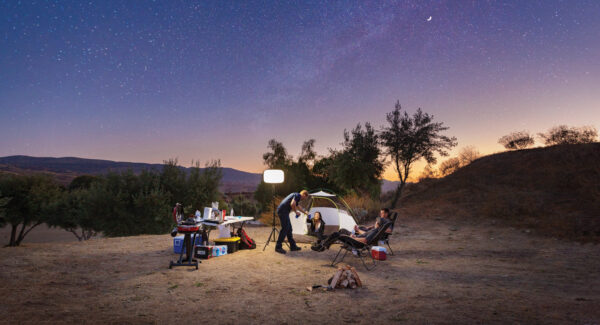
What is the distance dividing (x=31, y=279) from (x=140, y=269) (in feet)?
5.73

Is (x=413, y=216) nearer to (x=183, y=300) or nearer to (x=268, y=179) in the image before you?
(x=268, y=179)

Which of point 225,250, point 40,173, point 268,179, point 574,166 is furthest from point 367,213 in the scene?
point 40,173

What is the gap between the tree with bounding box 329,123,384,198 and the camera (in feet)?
69.6

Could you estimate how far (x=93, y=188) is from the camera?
557 inches

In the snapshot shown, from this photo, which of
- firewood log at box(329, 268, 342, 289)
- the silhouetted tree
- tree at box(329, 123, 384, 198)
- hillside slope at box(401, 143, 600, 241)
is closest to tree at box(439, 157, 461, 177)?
hillside slope at box(401, 143, 600, 241)

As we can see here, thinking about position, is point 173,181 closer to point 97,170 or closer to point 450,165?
point 97,170

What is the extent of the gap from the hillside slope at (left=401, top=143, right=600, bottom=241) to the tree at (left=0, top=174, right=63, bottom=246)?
1987cm

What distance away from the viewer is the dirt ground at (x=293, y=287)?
159 inches

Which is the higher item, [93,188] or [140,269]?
[93,188]

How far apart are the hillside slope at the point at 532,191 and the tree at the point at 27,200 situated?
19.9 m

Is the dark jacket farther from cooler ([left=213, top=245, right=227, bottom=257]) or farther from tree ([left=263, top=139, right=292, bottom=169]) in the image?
tree ([left=263, top=139, right=292, bottom=169])

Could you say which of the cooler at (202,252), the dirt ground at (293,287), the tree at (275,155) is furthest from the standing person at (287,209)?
the tree at (275,155)

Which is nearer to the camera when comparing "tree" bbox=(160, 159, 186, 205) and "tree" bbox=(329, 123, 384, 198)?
"tree" bbox=(160, 159, 186, 205)

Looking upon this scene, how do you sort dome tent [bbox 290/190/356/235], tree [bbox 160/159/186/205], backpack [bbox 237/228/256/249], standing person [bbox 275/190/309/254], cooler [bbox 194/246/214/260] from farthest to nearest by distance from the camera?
tree [bbox 160/159/186/205], dome tent [bbox 290/190/356/235], backpack [bbox 237/228/256/249], standing person [bbox 275/190/309/254], cooler [bbox 194/246/214/260]
